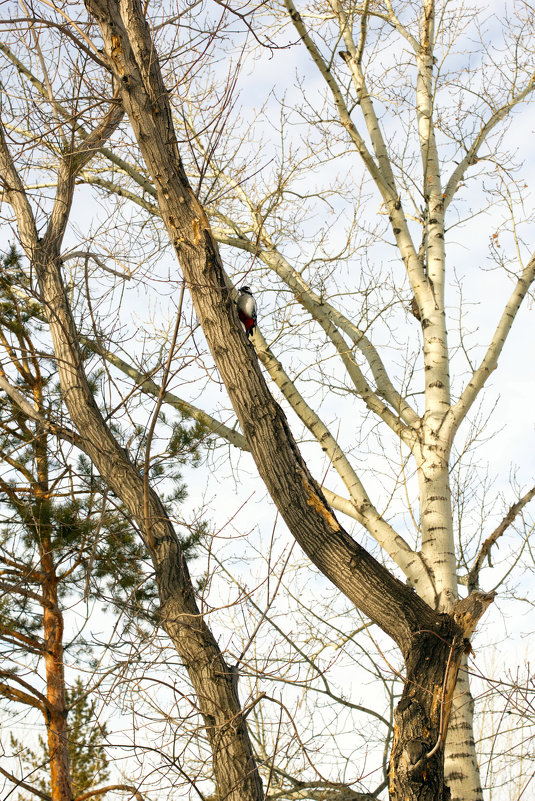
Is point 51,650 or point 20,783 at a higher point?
point 51,650

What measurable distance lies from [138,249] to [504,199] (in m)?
3.29

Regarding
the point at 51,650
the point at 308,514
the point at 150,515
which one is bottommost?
the point at 308,514

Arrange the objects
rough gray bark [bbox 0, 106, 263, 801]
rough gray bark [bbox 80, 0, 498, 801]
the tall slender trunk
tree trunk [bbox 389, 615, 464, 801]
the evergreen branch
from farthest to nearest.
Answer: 1. the tall slender trunk
2. the evergreen branch
3. rough gray bark [bbox 0, 106, 263, 801]
4. rough gray bark [bbox 80, 0, 498, 801]
5. tree trunk [bbox 389, 615, 464, 801]

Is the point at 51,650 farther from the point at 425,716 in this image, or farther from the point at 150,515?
the point at 425,716

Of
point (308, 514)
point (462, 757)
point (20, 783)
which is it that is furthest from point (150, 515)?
point (462, 757)

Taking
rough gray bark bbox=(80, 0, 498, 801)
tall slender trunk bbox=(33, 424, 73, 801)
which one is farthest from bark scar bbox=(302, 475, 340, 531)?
tall slender trunk bbox=(33, 424, 73, 801)

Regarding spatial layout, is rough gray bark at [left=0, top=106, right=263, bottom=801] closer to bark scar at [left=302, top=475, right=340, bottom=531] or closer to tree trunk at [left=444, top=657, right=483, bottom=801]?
bark scar at [left=302, top=475, right=340, bottom=531]

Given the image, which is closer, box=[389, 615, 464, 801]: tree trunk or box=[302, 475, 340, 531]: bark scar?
box=[389, 615, 464, 801]: tree trunk

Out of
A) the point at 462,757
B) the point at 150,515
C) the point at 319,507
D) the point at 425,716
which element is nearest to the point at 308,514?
the point at 319,507

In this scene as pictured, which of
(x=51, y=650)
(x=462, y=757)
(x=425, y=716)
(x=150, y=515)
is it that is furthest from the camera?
(x=51, y=650)

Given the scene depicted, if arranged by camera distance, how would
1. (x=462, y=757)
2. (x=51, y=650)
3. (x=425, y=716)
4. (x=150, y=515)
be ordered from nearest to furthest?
1. (x=425, y=716)
2. (x=150, y=515)
3. (x=462, y=757)
4. (x=51, y=650)

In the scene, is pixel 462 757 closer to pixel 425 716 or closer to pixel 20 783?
pixel 425 716

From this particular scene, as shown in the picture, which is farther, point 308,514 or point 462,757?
point 462,757

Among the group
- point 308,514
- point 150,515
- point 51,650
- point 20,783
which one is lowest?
point 20,783
